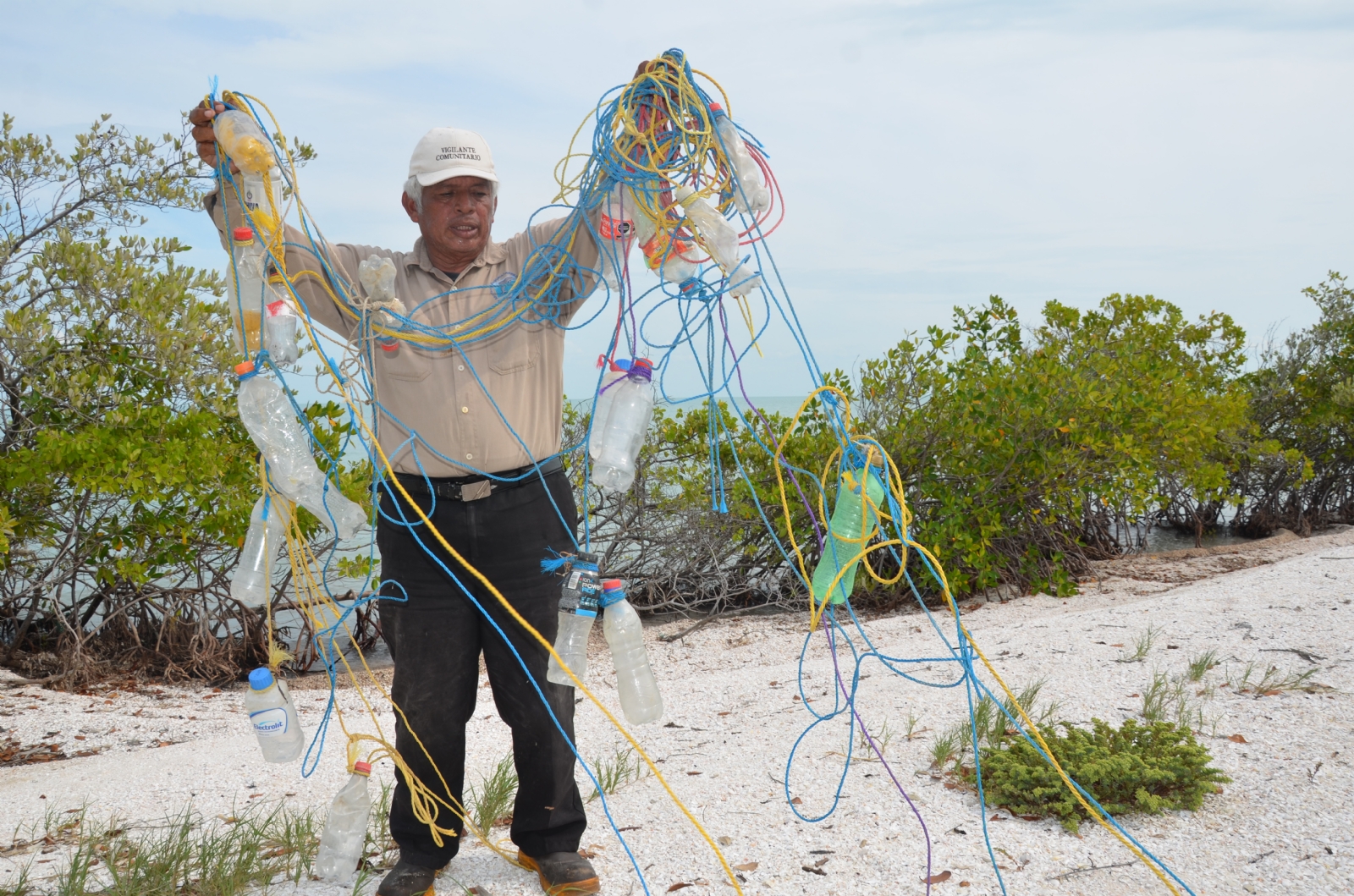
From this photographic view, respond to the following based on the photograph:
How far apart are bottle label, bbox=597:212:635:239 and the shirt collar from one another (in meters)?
0.36

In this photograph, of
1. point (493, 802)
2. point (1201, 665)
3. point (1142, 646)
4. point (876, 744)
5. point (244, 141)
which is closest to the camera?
point (244, 141)

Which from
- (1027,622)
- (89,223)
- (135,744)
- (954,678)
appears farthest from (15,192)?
(1027,622)

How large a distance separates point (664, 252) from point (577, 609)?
36.9 inches

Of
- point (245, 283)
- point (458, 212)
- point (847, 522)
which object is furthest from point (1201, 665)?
point (245, 283)

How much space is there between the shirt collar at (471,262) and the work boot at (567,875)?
67.3 inches

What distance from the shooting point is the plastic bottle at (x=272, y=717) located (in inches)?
97.8

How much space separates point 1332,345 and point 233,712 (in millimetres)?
11677

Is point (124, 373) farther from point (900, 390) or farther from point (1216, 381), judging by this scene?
point (1216, 381)

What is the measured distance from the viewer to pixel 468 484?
2.60 meters

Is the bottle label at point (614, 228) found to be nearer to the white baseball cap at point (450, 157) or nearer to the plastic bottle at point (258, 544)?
the white baseball cap at point (450, 157)

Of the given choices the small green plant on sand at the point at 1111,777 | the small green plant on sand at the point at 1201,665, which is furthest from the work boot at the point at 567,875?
the small green plant on sand at the point at 1201,665

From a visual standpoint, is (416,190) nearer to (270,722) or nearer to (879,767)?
(270,722)

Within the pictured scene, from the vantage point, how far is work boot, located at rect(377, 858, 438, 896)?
8.73 ft

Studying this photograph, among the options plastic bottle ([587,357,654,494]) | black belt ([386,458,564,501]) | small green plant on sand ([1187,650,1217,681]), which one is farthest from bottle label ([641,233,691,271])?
small green plant on sand ([1187,650,1217,681])
